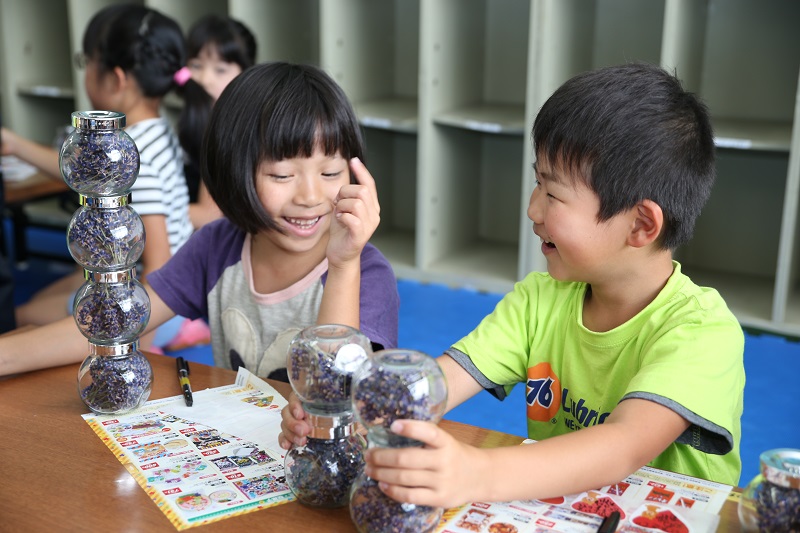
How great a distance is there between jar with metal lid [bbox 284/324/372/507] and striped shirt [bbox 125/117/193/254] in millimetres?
1442

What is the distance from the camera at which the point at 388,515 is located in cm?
77

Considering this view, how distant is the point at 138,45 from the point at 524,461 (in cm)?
200

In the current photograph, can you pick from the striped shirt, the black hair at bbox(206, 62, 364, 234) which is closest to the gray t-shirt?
the black hair at bbox(206, 62, 364, 234)

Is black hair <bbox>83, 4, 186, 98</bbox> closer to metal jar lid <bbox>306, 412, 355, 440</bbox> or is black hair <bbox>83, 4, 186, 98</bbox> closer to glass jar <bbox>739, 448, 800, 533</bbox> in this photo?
metal jar lid <bbox>306, 412, 355, 440</bbox>

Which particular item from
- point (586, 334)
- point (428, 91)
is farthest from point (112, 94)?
point (586, 334)

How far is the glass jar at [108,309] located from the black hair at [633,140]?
545mm

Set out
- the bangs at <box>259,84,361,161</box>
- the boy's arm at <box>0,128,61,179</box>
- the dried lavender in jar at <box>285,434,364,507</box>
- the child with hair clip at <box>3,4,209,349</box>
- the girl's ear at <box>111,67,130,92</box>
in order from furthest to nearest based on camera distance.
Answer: the boy's arm at <box>0,128,61,179</box>
the girl's ear at <box>111,67,130,92</box>
the child with hair clip at <box>3,4,209,349</box>
the bangs at <box>259,84,361,161</box>
the dried lavender in jar at <box>285,434,364,507</box>

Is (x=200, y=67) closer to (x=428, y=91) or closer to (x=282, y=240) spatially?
(x=428, y=91)

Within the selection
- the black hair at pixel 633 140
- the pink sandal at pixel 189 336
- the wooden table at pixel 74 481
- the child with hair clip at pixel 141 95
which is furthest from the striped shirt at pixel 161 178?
the black hair at pixel 633 140

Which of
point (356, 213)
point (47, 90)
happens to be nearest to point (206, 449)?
point (356, 213)

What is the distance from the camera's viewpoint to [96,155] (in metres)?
1.05

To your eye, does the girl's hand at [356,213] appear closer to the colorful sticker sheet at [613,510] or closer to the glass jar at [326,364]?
the glass jar at [326,364]

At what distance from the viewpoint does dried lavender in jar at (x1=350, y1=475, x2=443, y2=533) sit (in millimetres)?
772

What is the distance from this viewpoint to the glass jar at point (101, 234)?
1073 millimetres
